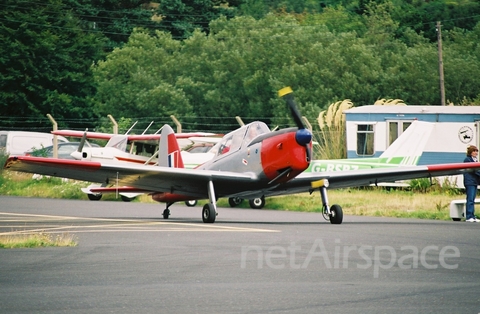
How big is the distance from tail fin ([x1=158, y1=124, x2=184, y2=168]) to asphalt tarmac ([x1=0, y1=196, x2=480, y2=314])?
9.10ft

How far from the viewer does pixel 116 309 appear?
9.25 m

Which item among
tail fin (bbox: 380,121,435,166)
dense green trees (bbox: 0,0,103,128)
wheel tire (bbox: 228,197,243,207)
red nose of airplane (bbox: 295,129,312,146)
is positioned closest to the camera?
red nose of airplane (bbox: 295,129,312,146)

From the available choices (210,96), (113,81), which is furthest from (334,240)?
(113,81)

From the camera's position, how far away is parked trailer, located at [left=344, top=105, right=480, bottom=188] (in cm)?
3256

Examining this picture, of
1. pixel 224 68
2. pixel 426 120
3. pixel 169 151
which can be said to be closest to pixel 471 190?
pixel 169 151

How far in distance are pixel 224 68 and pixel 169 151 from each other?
142 ft

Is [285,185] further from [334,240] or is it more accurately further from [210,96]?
[210,96]

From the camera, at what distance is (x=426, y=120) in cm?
3369

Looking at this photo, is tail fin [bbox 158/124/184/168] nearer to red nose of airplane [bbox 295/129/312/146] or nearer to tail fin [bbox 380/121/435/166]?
red nose of airplane [bbox 295/129/312/146]

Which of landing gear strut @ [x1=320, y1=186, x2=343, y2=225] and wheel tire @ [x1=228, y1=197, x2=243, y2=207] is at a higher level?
landing gear strut @ [x1=320, y1=186, x2=343, y2=225]

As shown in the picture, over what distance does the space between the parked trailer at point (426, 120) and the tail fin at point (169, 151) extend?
36.7 feet

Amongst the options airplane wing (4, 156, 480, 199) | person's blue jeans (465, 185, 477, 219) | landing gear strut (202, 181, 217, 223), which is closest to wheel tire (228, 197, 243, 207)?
airplane wing (4, 156, 480, 199)

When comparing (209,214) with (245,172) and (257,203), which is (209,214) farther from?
(257,203)

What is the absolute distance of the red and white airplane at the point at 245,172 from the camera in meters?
20.3
